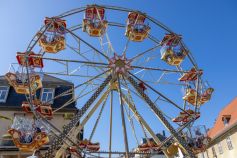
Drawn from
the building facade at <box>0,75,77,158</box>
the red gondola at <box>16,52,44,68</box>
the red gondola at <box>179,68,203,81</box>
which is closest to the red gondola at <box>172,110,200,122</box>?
the red gondola at <box>179,68,203,81</box>

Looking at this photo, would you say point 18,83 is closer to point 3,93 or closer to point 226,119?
point 3,93

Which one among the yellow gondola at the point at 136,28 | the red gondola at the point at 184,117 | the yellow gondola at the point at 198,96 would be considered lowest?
the red gondola at the point at 184,117

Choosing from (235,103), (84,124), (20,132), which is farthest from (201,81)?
(235,103)

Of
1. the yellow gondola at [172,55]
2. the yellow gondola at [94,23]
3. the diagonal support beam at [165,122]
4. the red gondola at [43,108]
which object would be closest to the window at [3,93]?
the red gondola at [43,108]

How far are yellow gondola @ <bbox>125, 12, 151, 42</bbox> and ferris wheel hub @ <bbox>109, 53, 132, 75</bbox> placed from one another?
2232 millimetres

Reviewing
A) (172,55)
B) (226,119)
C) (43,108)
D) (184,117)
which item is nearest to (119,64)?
(172,55)

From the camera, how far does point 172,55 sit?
54.5ft

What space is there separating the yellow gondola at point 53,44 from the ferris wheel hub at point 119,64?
296 cm

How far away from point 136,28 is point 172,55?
9.02 ft

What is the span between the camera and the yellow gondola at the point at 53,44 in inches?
575

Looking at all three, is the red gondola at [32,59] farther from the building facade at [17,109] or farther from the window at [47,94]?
the window at [47,94]

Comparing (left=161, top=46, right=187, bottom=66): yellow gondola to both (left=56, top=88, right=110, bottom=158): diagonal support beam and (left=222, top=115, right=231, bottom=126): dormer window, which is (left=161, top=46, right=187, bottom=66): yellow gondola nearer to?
(left=56, top=88, right=110, bottom=158): diagonal support beam

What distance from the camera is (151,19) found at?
52.2 feet

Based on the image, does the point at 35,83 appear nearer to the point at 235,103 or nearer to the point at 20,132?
the point at 20,132
